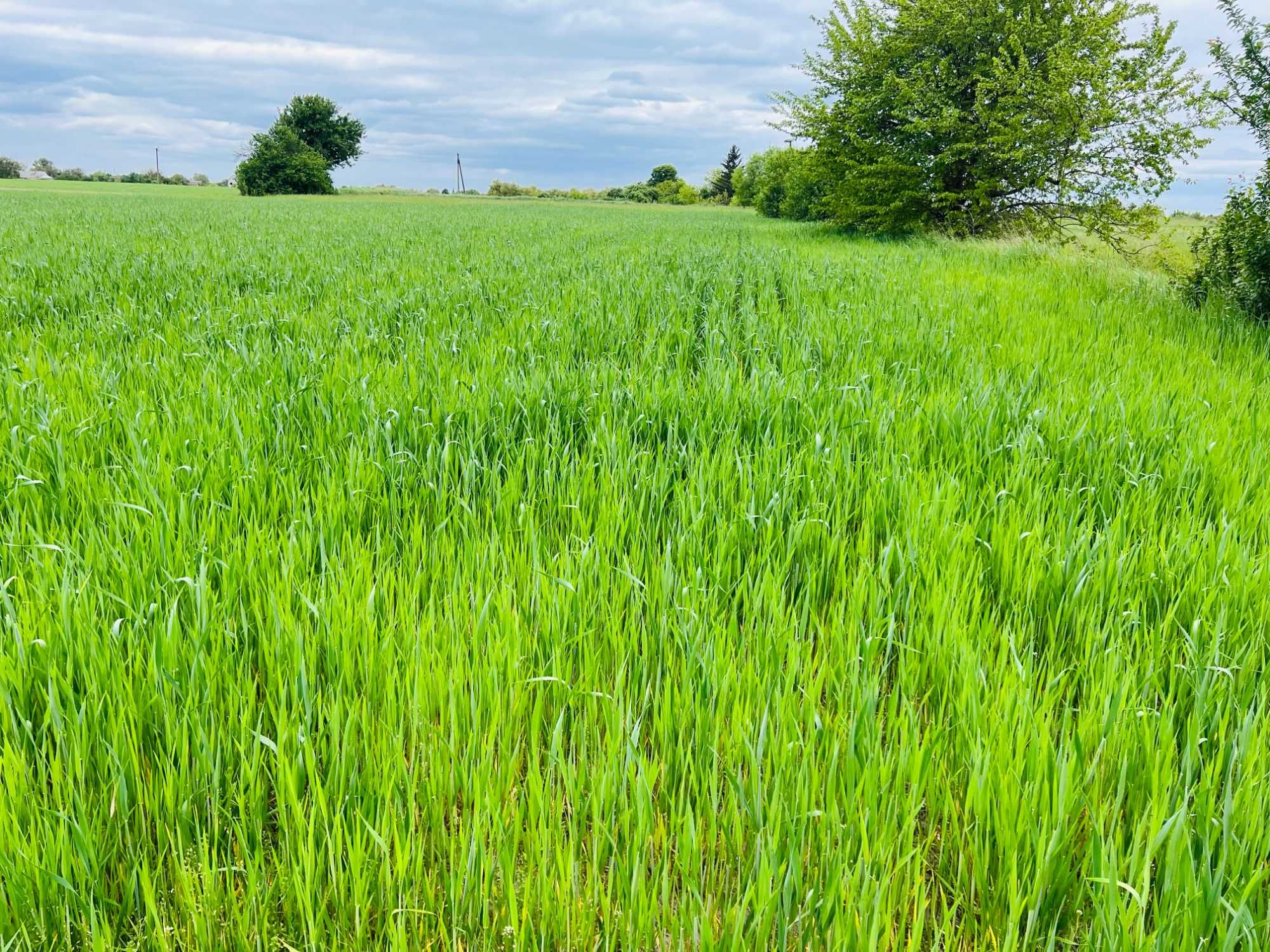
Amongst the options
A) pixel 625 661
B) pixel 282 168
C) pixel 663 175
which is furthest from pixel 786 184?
pixel 663 175

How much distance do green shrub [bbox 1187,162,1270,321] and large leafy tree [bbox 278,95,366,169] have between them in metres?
72.2

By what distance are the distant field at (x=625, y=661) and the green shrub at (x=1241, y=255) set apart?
13.0ft

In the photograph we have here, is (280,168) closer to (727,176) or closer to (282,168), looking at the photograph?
(282,168)

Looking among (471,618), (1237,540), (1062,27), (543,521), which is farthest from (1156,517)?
(1062,27)

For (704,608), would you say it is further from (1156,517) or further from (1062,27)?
(1062,27)

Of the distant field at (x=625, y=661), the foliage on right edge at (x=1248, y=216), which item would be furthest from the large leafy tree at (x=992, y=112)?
the distant field at (x=625, y=661)

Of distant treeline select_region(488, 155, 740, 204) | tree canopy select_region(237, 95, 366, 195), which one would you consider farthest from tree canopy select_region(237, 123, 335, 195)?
distant treeline select_region(488, 155, 740, 204)

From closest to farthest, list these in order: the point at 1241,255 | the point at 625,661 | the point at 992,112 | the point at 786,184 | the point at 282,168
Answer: the point at 625,661 < the point at 1241,255 < the point at 992,112 < the point at 786,184 < the point at 282,168

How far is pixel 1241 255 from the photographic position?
22.3ft

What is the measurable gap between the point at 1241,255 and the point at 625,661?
835 centimetres

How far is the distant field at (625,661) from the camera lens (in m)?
1.08

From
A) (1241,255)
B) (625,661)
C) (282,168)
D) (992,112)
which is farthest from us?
(282,168)

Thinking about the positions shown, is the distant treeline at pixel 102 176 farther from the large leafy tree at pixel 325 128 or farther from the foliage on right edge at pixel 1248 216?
the foliage on right edge at pixel 1248 216

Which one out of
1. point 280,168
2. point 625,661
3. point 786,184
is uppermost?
point 280,168
